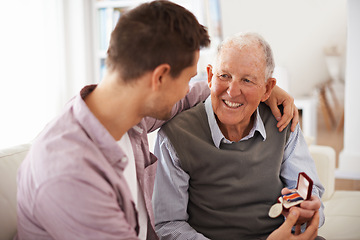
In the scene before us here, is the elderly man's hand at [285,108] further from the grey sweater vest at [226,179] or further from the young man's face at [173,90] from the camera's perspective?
the young man's face at [173,90]

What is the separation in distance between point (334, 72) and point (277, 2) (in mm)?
1682

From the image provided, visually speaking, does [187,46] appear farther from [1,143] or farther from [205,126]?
[1,143]

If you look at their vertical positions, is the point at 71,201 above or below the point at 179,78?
below

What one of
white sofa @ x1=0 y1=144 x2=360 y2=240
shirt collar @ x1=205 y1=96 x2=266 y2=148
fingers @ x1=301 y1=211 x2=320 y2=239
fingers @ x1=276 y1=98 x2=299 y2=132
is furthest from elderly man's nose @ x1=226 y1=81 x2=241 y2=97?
white sofa @ x1=0 y1=144 x2=360 y2=240

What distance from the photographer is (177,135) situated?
140 centimetres

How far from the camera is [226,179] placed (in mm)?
1432

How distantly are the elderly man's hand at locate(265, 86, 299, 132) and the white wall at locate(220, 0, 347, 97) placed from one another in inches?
140

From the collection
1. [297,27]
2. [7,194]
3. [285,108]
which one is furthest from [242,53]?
[297,27]

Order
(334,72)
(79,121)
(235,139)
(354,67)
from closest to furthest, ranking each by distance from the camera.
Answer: (79,121) → (235,139) → (354,67) → (334,72)

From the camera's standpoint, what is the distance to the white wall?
502 centimetres

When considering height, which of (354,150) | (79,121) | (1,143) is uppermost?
(79,121)

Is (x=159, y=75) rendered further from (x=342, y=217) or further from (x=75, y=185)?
(x=342, y=217)

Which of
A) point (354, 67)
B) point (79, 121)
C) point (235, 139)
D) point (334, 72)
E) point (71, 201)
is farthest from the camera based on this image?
point (334, 72)

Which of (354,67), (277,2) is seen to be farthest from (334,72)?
(354,67)
